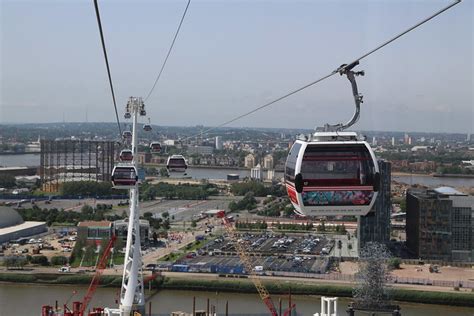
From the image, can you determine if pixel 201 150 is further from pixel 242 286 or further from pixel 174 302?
pixel 174 302

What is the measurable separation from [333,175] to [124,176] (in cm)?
198

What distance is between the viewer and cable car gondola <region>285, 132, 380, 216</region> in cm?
165

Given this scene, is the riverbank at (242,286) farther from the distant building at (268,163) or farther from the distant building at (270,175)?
the distant building at (268,163)

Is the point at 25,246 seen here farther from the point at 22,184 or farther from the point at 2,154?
the point at 2,154

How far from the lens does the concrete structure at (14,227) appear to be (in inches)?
354

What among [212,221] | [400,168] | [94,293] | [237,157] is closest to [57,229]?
[212,221]

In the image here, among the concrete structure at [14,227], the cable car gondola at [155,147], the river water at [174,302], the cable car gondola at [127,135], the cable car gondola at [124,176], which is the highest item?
the cable car gondola at [127,135]

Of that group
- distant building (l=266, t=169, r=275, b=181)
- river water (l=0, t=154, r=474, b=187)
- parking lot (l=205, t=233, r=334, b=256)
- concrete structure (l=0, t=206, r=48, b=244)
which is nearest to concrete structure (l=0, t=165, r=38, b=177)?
river water (l=0, t=154, r=474, b=187)

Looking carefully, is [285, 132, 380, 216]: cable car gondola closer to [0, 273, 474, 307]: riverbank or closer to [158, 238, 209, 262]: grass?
[0, 273, 474, 307]: riverbank

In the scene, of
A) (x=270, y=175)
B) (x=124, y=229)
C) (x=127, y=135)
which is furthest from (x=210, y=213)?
(x=127, y=135)

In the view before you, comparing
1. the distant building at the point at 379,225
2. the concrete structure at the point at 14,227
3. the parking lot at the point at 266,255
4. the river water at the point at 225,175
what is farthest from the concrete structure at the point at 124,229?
the river water at the point at 225,175

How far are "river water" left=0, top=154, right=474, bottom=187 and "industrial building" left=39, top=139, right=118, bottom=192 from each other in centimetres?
318

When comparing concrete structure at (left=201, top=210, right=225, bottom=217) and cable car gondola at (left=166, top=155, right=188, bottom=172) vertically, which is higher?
cable car gondola at (left=166, top=155, right=188, bottom=172)

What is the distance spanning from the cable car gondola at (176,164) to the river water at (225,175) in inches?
531
